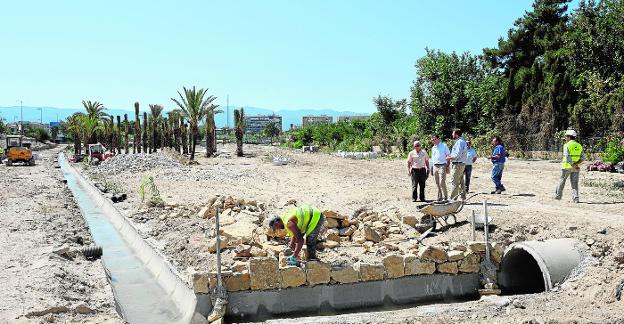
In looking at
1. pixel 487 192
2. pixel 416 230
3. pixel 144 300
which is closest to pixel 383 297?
pixel 416 230

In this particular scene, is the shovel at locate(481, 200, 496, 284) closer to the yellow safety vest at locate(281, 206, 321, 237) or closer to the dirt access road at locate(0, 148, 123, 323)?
the yellow safety vest at locate(281, 206, 321, 237)

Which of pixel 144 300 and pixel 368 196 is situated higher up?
pixel 368 196

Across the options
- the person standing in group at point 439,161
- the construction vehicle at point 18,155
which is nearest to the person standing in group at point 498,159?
the person standing in group at point 439,161

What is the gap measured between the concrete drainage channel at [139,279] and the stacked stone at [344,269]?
72 cm

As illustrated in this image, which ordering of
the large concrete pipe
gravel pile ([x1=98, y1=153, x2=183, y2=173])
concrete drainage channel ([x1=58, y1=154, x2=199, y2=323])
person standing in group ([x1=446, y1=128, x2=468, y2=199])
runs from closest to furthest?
the large concrete pipe
concrete drainage channel ([x1=58, y1=154, x2=199, y2=323])
person standing in group ([x1=446, y1=128, x2=468, y2=199])
gravel pile ([x1=98, y1=153, x2=183, y2=173])

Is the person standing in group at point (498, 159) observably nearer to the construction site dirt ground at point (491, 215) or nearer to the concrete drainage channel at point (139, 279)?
the construction site dirt ground at point (491, 215)

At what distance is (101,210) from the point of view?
2158 centimetres

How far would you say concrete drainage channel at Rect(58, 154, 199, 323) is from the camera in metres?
9.30

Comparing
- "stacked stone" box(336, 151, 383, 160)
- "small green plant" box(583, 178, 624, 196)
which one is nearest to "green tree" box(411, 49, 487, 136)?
"stacked stone" box(336, 151, 383, 160)

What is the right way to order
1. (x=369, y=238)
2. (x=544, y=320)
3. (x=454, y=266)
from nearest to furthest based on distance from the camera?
(x=544, y=320)
(x=454, y=266)
(x=369, y=238)

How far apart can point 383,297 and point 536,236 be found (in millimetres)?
3064

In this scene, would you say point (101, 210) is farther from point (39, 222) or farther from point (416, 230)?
point (416, 230)

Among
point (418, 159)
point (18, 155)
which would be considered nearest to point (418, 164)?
point (418, 159)

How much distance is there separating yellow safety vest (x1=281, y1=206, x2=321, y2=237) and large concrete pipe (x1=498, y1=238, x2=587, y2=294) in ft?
10.6
